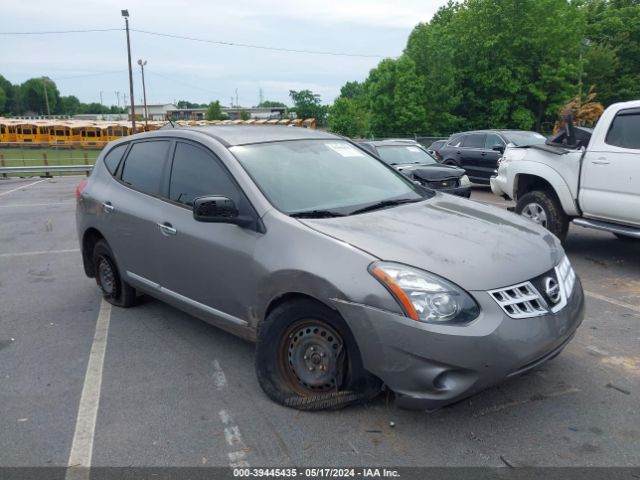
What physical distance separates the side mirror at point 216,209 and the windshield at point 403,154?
29.1 feet

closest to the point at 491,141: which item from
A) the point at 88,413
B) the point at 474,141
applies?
the point at 474,141

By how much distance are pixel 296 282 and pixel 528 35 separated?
3886 centimetres

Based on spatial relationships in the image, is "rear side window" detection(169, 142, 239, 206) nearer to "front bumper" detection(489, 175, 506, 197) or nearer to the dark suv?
"front bumper" detection(489, 175, 506, 197)

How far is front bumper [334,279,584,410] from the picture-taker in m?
2.79

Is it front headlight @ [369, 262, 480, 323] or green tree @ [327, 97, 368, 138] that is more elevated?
green tree @ [327, 97, 368, 138]

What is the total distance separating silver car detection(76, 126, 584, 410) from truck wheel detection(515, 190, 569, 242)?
336 centimetres

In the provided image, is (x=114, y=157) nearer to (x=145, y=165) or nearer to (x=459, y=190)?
(x=145, y=165)

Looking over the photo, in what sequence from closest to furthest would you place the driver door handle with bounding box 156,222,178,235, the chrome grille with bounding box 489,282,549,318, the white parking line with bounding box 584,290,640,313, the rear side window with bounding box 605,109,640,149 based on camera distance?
the chrome grille with bounding box 489,282,549,318 < the driver door handle with bounding box 156,222,178,235 < the white parking line with bounding box 584,290,640,313 < the rear side window with bounding box 605,109,640,149

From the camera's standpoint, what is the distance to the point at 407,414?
129 inches

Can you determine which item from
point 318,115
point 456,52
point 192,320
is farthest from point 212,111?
point 192,320

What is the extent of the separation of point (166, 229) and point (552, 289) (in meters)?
2.76

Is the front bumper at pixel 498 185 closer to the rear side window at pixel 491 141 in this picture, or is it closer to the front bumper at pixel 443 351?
the front bumper at pixel 443 351

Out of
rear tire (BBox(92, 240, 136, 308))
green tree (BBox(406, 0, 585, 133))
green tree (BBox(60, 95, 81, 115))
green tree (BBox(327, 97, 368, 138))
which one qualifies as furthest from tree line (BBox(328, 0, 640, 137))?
green tree (BBox(60, 95, 81, 115))

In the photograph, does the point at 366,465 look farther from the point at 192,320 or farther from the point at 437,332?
the point at 192,320
